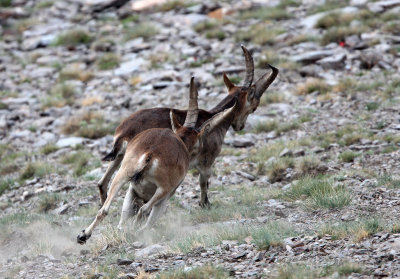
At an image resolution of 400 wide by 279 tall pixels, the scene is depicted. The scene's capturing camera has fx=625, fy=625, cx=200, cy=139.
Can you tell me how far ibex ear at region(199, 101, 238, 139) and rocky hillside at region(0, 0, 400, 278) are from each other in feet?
3.91

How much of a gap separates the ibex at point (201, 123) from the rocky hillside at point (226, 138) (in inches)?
26.3

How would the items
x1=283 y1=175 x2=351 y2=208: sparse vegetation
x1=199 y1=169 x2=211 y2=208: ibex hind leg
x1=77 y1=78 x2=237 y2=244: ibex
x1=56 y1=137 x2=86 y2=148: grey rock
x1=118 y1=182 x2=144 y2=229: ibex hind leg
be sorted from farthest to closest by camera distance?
x1=56 y1=137 x2=86 y2=148: grey rock
x1=199 y1=169 x2=211 y2=208: ibex hind leg
x1=283 y1=175 x2=351 y2=208: sparse vegetation
x1=118 y1=182 x2=144 y2=229: ibex hind leg
x1=77 y1=78 x2=237 y2=244: ibex

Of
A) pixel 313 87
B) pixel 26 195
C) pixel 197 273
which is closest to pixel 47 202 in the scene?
pixel 26 195

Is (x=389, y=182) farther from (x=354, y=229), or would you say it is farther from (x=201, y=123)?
(x=201, y=123)

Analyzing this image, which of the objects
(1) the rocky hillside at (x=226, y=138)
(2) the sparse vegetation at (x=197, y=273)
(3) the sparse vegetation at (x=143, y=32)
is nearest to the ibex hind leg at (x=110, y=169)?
(1) the rocky hillside at (x=226, y=138)

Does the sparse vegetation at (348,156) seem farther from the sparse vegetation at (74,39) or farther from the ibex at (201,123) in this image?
the sparse vegetation at (74,39)

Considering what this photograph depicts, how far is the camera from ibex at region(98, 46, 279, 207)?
9648 mm

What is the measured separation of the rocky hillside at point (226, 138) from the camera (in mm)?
7039

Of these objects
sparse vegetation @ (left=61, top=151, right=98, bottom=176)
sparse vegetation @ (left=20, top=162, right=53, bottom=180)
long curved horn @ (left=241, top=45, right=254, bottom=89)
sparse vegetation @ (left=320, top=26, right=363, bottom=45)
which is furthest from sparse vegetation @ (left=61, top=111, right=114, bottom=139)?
sparse vegetation @ (left=320, top=26, right=363, bottom=45)

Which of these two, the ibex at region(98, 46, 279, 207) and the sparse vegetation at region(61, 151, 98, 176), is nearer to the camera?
the ibex at region(98, 46, 279, 207)

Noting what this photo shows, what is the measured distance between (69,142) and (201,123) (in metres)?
5.77

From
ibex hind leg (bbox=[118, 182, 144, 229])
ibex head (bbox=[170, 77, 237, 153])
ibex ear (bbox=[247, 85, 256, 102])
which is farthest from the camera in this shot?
ibex ear (bbox=[247, 85, 256, 102])

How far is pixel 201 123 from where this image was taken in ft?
33.5

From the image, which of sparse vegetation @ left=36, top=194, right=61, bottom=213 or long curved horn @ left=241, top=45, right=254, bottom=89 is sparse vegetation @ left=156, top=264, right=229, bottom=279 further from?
sparse vegetation @ left=36, top=194, right=61, bottom=213
